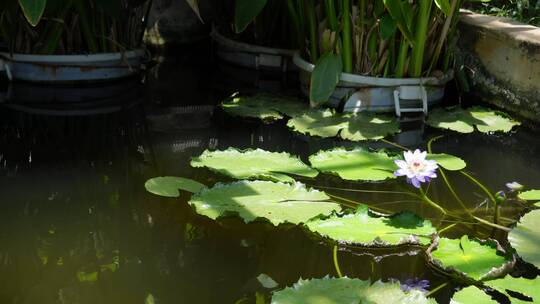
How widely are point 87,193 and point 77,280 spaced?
17.1 inches

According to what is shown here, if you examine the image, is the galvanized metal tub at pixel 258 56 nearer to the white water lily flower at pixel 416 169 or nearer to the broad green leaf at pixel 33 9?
the broad green leaf at pixel 33 9

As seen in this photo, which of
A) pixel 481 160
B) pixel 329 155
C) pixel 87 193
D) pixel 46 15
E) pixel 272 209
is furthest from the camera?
pixel 46 15

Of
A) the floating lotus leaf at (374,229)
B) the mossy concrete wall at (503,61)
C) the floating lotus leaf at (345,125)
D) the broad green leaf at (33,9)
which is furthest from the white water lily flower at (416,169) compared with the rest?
the broad green leaf at (33,9)

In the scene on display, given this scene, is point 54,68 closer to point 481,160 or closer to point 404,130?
point 404,130

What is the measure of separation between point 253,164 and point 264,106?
2.21 feet

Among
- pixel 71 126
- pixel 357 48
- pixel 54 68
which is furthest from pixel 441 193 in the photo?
pixel 54 68

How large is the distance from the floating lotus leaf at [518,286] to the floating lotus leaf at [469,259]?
0.02 meters

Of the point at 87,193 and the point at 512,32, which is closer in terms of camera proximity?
the point at 87,193

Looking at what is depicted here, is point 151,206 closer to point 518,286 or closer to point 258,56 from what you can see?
point 518,286

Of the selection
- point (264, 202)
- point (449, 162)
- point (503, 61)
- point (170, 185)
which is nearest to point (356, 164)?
point (449, 162)

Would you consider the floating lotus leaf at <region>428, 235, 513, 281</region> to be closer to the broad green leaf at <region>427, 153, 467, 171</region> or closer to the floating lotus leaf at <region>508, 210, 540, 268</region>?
the floating lotus leaf at <region>508, 210, 540, 268</region>

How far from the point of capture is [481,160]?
2.02 meters

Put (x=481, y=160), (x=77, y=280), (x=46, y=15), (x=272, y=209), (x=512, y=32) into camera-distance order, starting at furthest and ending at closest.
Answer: (x=46, y=15) < (x=512, y=32) < (x=481, y=160) < (x=272, y=209) < (x=77, y=280)

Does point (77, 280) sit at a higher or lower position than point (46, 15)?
lower
